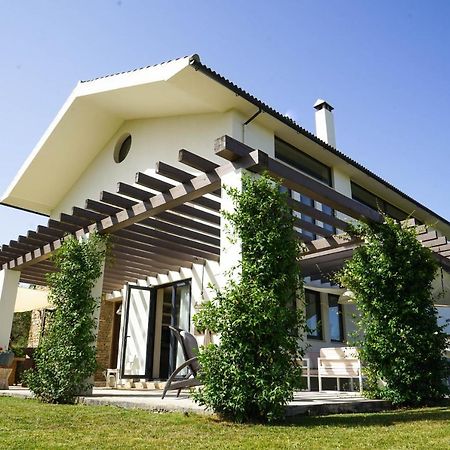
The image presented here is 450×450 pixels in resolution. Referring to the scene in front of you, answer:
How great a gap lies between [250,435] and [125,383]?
33.4ft

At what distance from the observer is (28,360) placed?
43.9ft

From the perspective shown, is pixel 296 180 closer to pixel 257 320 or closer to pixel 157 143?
pixel 257 320

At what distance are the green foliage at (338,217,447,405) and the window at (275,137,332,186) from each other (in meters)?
3.93

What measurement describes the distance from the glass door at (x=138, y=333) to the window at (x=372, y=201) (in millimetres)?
7269

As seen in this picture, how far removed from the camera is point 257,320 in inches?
215

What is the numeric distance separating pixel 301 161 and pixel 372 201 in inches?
159

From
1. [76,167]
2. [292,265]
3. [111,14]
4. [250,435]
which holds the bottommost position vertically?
[250,435]

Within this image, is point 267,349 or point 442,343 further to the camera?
point 442,343

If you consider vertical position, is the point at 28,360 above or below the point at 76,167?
below

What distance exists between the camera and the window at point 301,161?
11.9 metres

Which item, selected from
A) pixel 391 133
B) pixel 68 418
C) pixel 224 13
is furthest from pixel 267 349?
pixel 391 133

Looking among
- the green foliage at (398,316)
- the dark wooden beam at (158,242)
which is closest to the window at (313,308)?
the dark wooden beam at (158,242)

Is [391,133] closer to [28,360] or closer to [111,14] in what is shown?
[111,14]

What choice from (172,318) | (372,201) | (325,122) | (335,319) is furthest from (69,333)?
(325,122)
